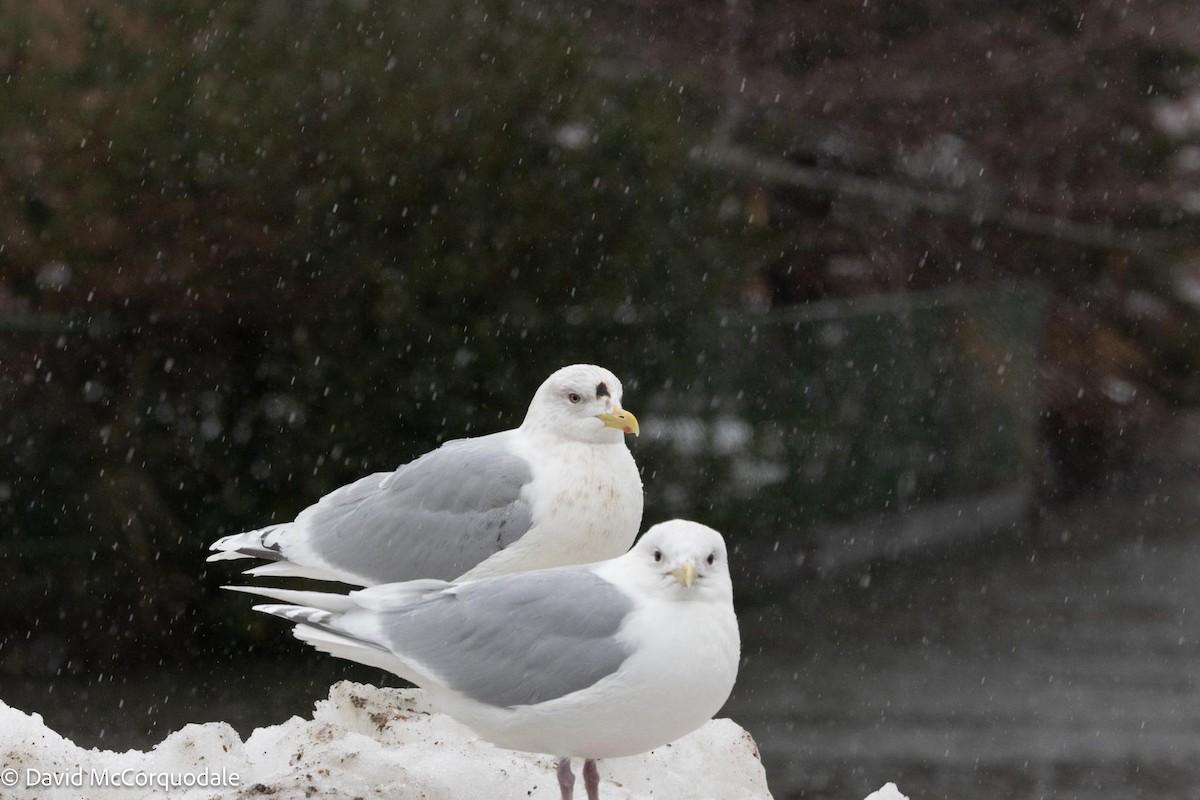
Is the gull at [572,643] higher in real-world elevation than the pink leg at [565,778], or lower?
higher

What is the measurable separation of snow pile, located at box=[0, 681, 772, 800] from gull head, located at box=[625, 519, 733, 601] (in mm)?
722

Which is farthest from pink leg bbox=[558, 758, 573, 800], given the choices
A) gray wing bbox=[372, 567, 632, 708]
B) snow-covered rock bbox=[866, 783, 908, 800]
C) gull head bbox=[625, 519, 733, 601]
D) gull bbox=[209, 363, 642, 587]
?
snow-covered rock bbox=[866, 783, 908, 800]

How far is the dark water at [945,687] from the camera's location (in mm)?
6648

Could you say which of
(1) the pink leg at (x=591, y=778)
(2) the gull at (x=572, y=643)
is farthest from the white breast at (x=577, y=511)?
(1) the pink leg at (x=591, y=778)

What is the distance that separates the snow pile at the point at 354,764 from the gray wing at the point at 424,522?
0.34 metres

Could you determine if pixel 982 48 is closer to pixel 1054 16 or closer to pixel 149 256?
pixel 1054 16

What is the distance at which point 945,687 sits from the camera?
7789mm

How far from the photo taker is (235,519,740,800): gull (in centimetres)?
281

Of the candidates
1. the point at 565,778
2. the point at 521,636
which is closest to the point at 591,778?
the point at 565,778

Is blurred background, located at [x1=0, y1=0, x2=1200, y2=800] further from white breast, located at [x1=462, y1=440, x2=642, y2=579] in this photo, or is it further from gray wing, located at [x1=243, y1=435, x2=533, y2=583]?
white breast, located at [x1=462, y1=440, x2=642, y2=579]

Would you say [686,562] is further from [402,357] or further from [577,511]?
[402,357]

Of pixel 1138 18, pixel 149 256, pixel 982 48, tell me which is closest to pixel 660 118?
pixel 149 256

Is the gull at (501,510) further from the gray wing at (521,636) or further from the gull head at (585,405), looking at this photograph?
the gray wing at (521,636)

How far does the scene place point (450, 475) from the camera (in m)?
3.81
